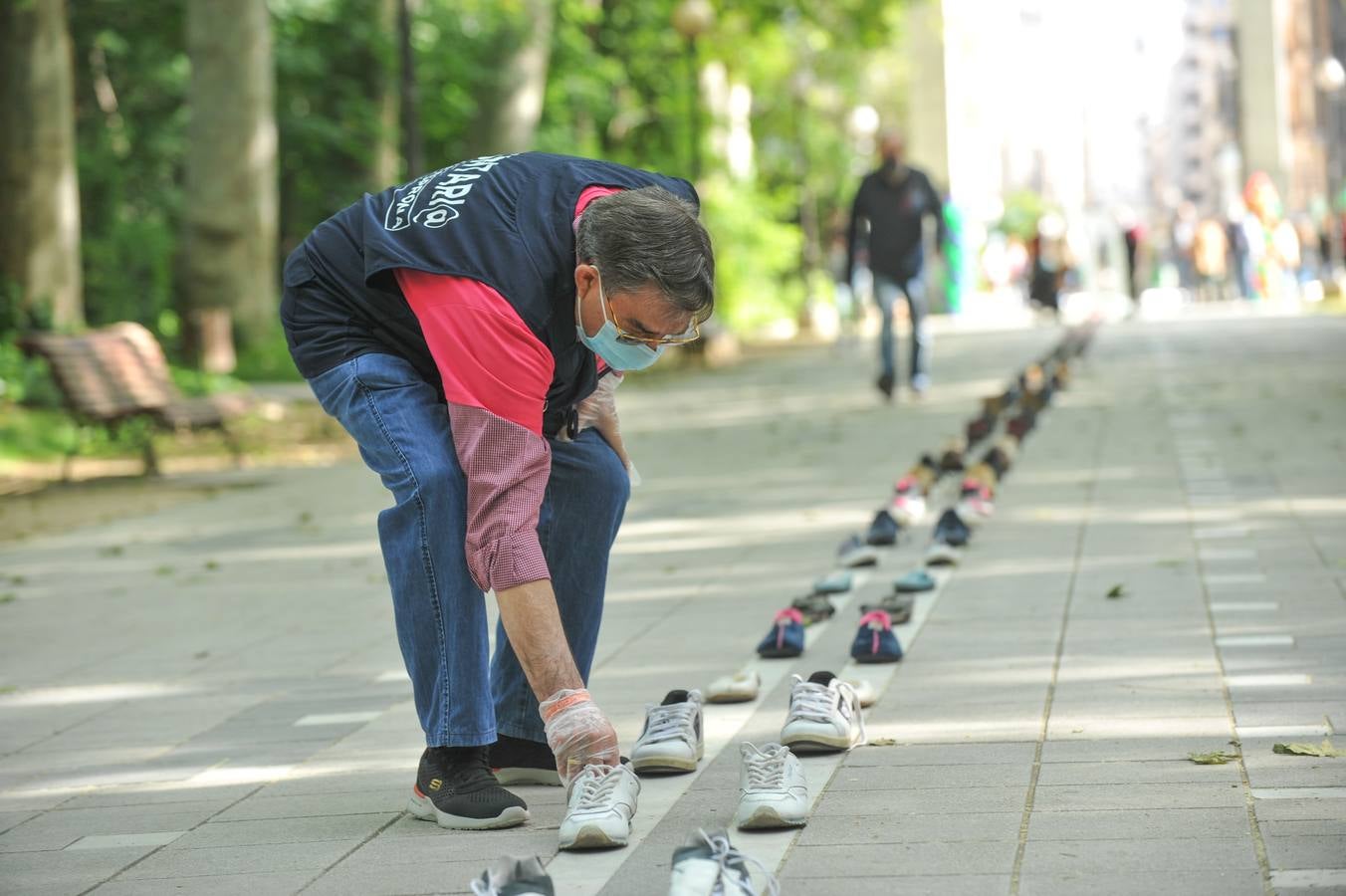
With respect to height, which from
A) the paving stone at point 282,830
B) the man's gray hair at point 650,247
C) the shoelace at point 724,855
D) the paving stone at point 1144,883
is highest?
the man's gray hair at point 650,247

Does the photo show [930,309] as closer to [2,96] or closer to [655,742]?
[2,96]

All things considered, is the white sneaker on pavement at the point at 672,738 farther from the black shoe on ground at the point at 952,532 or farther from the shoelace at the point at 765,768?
the black shoe on ground at the point at 952,532

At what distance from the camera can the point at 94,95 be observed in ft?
100

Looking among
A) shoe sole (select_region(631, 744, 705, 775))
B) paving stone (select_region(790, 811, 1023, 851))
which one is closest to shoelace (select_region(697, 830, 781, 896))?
paving stone (select_region(790, 811, 1023, 851))

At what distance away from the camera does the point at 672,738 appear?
470cm

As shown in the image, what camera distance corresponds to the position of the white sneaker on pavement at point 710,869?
3.43 meters

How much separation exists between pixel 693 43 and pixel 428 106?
3.79 m

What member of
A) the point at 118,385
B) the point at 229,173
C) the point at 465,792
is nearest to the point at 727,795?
the point at 465,792

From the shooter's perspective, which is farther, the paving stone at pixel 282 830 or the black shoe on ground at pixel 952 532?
the black shoe on ground at pixel 952 532

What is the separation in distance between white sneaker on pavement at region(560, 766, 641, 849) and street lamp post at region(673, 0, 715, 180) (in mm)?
22339

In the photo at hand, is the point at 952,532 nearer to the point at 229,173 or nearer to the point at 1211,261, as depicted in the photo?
the point at 229,173

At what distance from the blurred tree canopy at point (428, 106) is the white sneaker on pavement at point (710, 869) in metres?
17.3

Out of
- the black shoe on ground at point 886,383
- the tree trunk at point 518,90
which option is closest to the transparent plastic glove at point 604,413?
the black shoe on ground at point 886,383

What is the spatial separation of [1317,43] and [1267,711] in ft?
314
